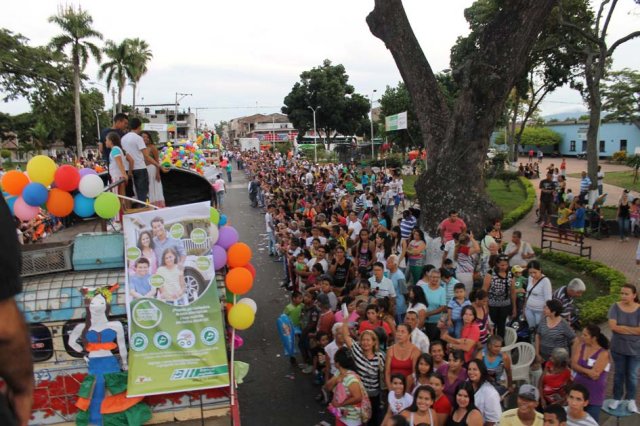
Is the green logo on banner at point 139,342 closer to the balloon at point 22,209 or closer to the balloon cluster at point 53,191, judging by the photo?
Result: the balloon cluster at point 53,191

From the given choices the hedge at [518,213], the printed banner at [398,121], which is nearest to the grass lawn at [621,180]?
the hedge at [518,213]

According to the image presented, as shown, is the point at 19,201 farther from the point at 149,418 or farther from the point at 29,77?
the point at 29,77

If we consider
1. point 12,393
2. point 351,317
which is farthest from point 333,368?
point 12,393

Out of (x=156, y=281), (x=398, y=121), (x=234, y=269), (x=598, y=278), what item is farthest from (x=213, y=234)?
(x=398, y=121)

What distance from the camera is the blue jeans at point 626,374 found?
233 inches

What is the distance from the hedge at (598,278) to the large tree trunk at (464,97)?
2085 mm

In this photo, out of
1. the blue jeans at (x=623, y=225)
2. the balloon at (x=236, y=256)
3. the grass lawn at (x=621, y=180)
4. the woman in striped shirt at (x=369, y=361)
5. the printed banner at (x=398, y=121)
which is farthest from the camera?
the grass lawn at (x=621, y=180)

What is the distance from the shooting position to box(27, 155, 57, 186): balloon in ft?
16.4

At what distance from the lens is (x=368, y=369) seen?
5777 millimetres

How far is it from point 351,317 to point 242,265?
1998mm

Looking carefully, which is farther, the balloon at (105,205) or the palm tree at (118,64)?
the palm tree at (118,64)

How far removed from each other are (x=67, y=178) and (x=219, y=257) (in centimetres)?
172

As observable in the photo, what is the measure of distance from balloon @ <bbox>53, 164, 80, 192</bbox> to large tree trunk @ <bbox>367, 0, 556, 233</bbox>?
9.28m

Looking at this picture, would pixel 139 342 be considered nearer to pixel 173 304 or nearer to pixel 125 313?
pixel 125 313
